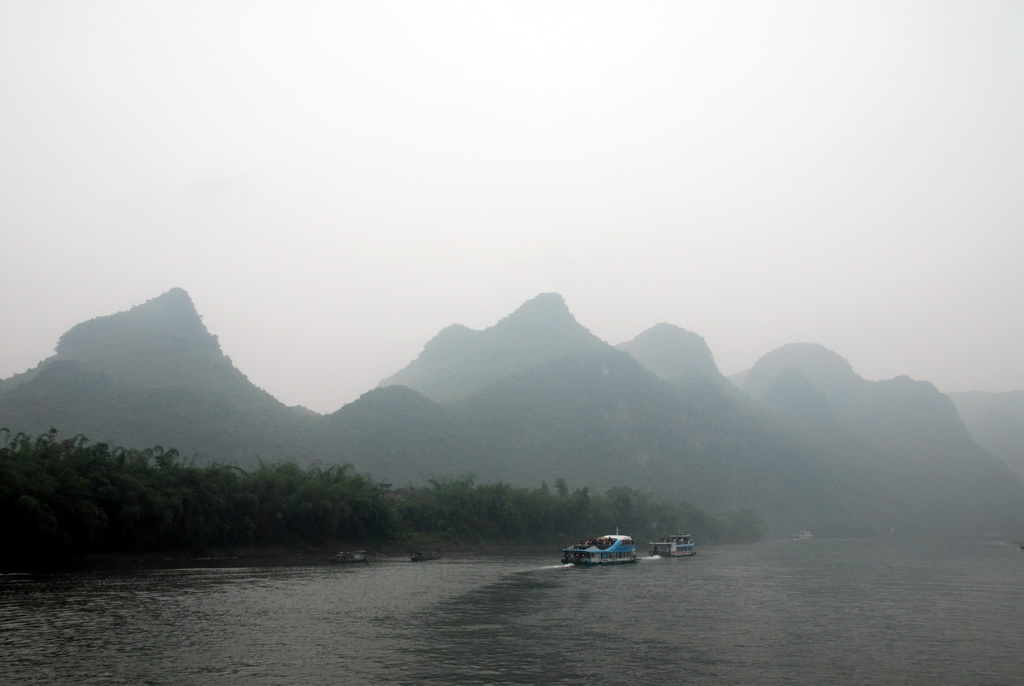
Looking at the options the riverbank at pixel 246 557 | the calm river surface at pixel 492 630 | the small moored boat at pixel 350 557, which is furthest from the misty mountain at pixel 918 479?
the calm river surface at pixel 492 630

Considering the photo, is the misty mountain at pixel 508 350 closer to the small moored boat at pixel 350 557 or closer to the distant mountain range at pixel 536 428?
the distant mountain range at pixel 536 428

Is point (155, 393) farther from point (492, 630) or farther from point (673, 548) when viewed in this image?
point (492, 630)

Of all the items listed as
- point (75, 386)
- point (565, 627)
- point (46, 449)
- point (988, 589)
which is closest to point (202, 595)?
point (565, 627)

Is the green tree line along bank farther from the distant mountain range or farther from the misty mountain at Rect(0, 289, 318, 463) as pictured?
the distant mountain range

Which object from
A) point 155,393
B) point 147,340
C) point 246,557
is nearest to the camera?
point 246,557

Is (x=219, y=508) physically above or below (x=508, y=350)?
below

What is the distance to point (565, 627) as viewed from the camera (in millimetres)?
24812

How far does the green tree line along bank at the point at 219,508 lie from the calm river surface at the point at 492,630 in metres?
3.56

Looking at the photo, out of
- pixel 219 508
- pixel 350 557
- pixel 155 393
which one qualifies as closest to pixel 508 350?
pixel 155 393

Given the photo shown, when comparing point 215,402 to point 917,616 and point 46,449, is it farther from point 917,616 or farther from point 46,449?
point 917,616

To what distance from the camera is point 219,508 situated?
47.2 meters

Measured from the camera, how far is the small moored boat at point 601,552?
51.1 meters

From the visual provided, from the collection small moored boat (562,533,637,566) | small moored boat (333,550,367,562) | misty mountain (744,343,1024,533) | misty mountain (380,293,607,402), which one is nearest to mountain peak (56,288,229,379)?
misty mountain (380,293,607,402)

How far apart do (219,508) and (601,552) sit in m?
26.4
